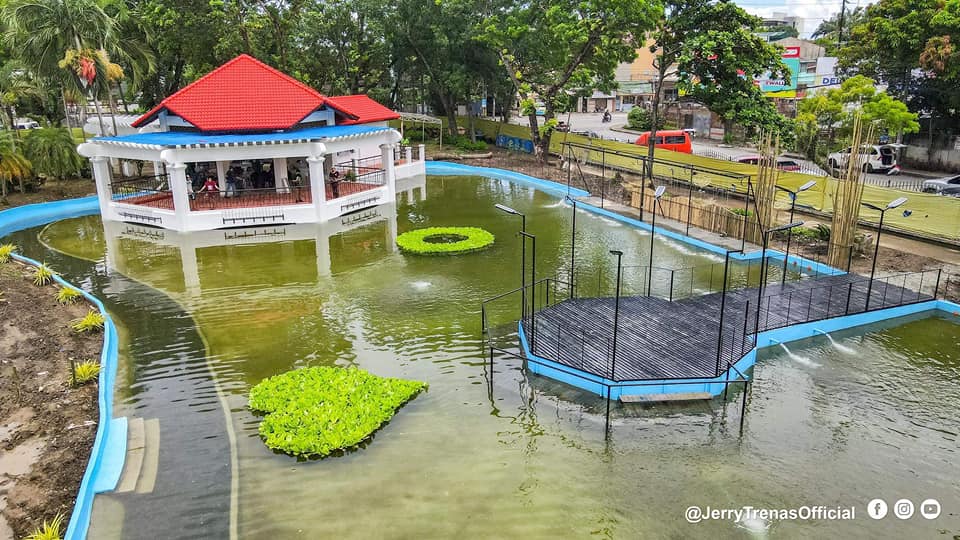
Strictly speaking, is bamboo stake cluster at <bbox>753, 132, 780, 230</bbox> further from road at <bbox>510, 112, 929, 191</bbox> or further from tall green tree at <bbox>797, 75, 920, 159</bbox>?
road at <bbox>510, 112, 929, 191</bbox>

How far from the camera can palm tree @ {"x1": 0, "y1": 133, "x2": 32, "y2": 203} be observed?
32562 mm

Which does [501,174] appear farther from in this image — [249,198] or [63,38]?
[63,38]

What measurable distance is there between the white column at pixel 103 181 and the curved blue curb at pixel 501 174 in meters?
19.2

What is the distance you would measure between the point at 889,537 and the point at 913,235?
1801 cm

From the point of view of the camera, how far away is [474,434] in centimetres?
1334

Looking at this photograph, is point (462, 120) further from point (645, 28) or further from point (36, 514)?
point (36, 514)

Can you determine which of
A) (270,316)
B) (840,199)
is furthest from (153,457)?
(840,199)

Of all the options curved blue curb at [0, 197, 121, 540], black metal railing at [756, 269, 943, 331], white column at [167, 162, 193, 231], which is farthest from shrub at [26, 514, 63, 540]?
→ white column at [167, 162, 193, 231]

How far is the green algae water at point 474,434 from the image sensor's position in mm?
10945

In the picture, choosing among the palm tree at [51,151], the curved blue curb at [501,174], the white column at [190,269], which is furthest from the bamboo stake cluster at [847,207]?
the palm tree at [51,151]

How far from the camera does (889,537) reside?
412 inches

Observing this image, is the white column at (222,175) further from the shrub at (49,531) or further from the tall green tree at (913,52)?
the tall green tree at (913,52)

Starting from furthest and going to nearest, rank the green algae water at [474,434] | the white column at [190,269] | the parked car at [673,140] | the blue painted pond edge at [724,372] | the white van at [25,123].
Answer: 1. the white van at [25,123]
2. the parked car at [673,140]
3. the white column at [190,269]
4. the blue painted pond edge at [724,372]
5. the green algae water at [474,434]

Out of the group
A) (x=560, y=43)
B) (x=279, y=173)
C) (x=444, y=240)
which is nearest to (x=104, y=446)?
(x=444, y=240)
